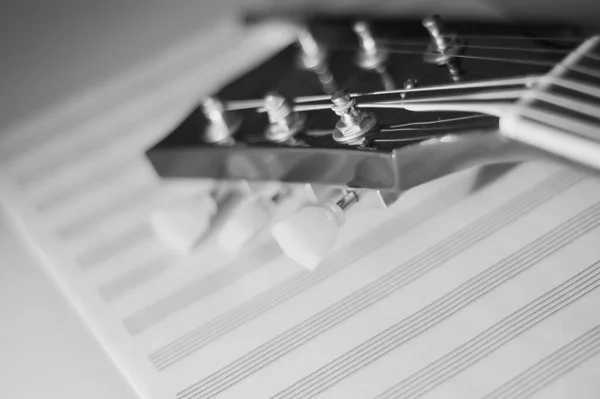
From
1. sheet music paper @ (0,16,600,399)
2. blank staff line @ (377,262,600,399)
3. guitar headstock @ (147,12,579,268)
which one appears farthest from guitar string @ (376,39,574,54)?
blank staff line @ (377,262,600,399)

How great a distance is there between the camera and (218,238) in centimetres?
99

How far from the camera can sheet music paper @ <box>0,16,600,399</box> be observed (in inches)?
28.1

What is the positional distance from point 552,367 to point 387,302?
20 centimetres

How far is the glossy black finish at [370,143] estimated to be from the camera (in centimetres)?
78

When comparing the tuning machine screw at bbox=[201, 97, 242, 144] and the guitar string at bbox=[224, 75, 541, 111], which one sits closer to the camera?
the guitar string at bbox=[224, 75, 541, 111]

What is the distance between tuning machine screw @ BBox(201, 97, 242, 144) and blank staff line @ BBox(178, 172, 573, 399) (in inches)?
11.9

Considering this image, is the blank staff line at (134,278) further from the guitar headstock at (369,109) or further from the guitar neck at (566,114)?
the guitar neck at (566,114)

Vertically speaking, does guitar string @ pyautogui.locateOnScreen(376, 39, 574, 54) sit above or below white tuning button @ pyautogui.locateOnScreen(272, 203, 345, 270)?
above

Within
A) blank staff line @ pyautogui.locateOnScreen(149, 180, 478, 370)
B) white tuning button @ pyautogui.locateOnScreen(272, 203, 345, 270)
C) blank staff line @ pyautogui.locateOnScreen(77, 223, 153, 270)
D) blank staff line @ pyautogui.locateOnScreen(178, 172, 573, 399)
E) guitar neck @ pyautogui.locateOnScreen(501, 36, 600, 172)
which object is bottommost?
blank staff line @ pyautogui.locateOnScreen(178, 172, 573, 399)

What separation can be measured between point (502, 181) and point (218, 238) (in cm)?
39

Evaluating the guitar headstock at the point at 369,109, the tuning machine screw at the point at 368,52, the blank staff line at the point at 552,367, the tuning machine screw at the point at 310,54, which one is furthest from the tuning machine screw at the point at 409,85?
the blank staff line at the point at 552,367

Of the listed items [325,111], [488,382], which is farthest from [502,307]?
Result: [325,111]

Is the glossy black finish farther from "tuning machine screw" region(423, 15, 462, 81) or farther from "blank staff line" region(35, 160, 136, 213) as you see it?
"blank staff line" region(35, 160, 136, 213)

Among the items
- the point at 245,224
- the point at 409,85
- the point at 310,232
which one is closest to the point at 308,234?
Result: the point at 310,232
